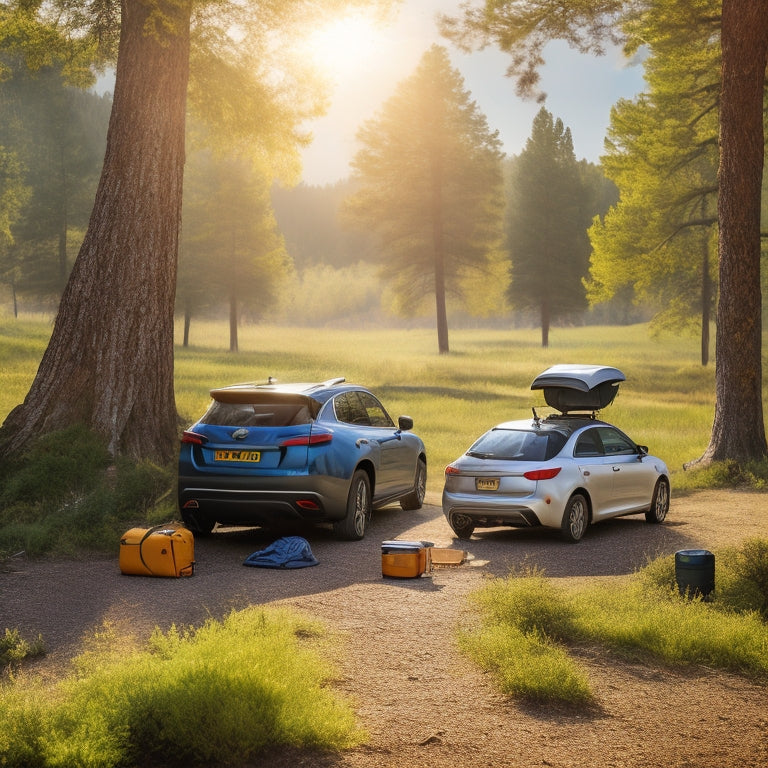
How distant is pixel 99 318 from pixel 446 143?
1518 inches

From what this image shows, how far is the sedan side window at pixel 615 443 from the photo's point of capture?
1314 centimetres

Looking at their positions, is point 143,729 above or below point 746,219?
below

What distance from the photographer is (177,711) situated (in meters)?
5.07

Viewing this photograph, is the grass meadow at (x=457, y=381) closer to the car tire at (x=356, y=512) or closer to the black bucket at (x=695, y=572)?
the car tire at (x=356, y=512)

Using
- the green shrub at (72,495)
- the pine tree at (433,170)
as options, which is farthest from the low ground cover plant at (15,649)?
the pine tree at (433,170)

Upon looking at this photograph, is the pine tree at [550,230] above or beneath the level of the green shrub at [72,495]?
above

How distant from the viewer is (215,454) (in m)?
11.0

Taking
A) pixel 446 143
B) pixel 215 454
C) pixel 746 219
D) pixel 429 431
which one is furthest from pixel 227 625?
pixel 446 143

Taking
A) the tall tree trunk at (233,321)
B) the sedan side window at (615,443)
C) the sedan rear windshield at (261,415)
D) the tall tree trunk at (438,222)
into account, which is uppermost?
the tall tree trunk at (438,222)

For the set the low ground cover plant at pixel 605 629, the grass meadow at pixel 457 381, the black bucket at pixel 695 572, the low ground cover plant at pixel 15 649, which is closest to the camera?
the low ground cover plant at pixel 605 629

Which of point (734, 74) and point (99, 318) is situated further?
point (734, 74)

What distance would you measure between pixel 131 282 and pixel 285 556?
5.19m

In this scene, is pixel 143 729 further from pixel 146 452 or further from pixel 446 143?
pixel 446 143

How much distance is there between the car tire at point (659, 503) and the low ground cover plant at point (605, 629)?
503 cm
